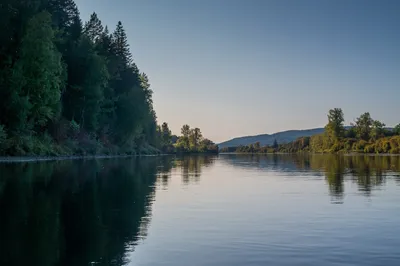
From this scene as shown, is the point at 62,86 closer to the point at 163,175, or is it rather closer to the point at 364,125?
the point at 163,175

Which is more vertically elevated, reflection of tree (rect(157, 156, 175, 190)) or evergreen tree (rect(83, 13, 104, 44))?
evergreen tree (rect(83, 13, 104, 44))

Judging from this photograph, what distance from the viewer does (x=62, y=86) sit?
2421 inches

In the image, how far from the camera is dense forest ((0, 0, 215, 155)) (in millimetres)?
45750

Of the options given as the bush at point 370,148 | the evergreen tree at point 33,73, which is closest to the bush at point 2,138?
the evergreen tree at point 33,73

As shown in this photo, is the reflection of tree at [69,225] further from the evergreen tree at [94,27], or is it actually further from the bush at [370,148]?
the bush at [370,148]

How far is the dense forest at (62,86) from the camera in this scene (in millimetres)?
45750

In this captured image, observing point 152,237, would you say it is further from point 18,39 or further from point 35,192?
point 18,39

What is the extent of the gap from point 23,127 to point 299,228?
138 feet

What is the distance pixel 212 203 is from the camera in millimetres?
15930

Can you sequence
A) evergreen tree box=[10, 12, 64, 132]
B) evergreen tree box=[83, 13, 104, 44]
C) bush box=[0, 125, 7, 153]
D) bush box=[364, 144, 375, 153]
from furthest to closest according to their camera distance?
1. bush box=[364, 144, 375, 153]
2. evergreen tree box=[83, 13, 104, 44]
3. evergreen tree box=[10, 12, 64, 132]
4. bush box=[0, 125, 7, 153]

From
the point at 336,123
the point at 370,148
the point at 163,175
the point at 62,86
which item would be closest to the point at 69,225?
the point at 163,175

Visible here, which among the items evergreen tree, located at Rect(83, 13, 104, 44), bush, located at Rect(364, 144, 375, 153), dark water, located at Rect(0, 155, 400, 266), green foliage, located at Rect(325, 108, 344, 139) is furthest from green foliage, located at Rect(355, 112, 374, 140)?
dark water, located at Rect(0, 155, 400, 266)

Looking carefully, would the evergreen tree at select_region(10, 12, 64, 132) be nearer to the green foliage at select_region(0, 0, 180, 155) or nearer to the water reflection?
the green foliage at select_region(0, 0, 180, 155)

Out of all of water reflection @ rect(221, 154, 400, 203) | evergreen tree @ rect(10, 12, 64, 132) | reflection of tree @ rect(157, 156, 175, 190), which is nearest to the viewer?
water reflection @ rect(221, 154, 400, 203)
